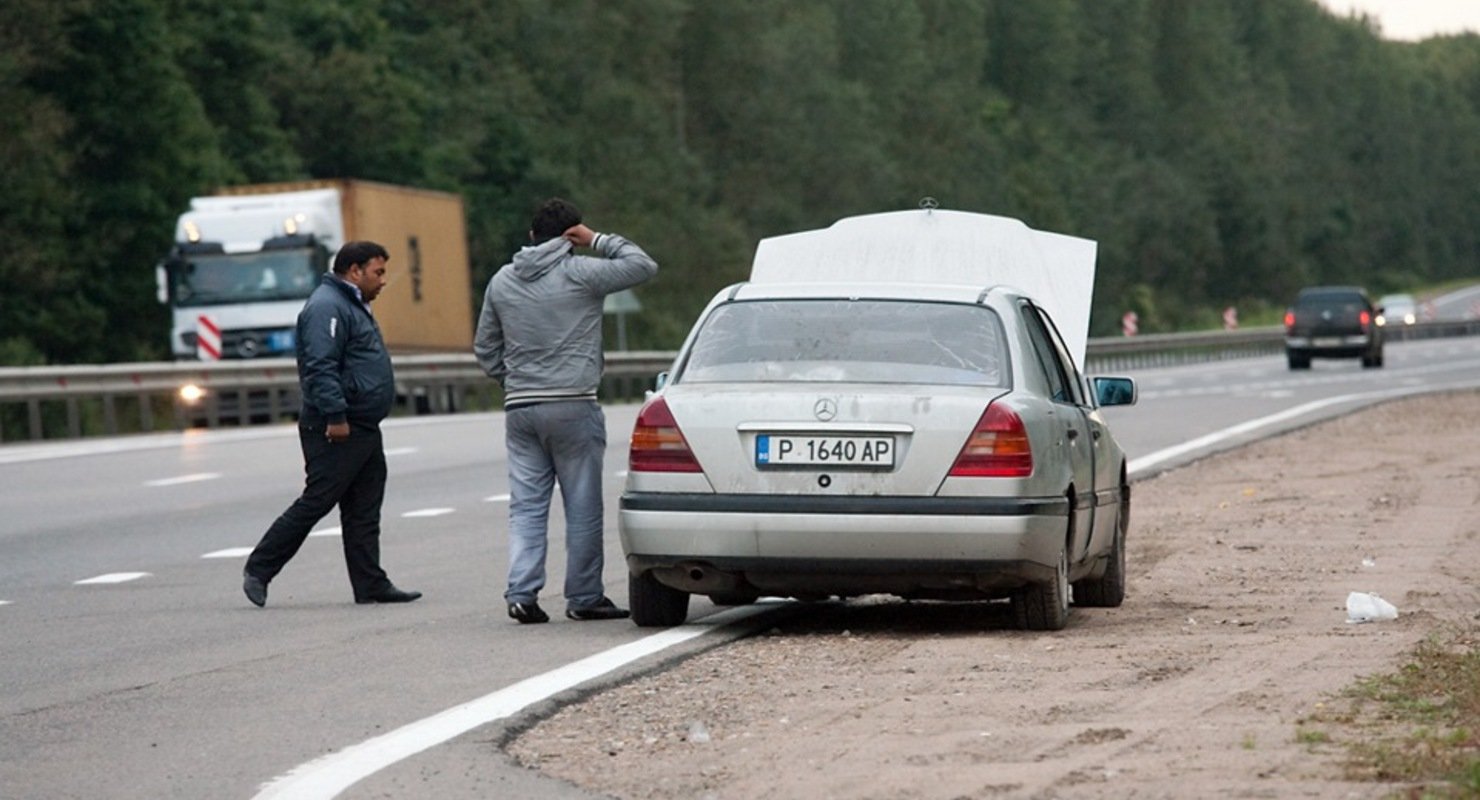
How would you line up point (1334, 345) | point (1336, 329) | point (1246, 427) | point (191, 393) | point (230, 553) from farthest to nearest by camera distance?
point (1336, 329)
point (1334, 345)
point (191, 393)
point (1246, 427)
point (230, 553)

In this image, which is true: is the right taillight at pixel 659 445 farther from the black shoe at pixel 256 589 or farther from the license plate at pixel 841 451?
the black shoe at pixel 256 589

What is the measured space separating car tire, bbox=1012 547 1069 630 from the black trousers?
3487 mm

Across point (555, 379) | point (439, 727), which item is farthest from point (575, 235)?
point (439, 727)

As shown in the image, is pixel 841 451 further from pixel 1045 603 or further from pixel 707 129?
pixel 707 129

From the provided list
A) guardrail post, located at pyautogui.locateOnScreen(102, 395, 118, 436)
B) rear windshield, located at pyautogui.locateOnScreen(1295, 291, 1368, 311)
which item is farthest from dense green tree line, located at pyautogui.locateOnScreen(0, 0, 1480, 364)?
rear windshield, located at pyautogui.locateOnScreen(1295, 291, 1368, 311)

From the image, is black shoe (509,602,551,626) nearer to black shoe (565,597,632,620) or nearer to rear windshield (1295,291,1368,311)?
black shoe (565,597,632,620)

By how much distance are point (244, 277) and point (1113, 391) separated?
29.7 metres

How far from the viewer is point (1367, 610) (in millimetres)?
11672

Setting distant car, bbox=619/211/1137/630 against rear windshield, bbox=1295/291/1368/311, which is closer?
distant car, bbox=619/211/1137/630

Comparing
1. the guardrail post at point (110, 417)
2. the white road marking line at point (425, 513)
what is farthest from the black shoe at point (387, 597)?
the guardrail post at point (110, 417)

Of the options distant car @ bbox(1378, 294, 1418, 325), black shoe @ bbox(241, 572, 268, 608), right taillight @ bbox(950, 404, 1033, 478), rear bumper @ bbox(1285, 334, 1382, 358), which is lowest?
distant car @ bbox(1378, 294, 1418, 325)

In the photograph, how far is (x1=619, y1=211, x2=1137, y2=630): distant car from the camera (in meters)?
11.0

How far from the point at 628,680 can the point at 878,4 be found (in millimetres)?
115771

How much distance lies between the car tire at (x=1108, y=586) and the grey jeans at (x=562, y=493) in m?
2.08
